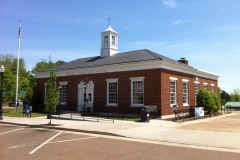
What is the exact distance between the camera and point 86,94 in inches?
1123

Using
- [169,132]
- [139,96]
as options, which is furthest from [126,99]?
[169,132]

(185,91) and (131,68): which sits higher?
(131,68)

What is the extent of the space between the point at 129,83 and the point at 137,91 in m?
1.10

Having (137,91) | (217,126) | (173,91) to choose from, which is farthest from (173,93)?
(217,126)

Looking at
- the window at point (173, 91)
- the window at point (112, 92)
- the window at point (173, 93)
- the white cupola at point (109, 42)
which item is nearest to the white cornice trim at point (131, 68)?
the window at point (112, 92)

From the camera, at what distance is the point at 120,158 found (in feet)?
29.1

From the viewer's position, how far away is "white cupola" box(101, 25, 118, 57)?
31.8m

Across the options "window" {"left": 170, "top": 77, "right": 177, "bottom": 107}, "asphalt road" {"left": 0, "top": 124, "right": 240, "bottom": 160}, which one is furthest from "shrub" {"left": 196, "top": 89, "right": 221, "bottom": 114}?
"asphalt road" {"left": 0, "top": 124, "right": 240, "bottom": 160}

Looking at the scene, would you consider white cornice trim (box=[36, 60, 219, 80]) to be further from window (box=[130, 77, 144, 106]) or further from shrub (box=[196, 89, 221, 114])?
shrub (box=[196, 89, 221, 114])

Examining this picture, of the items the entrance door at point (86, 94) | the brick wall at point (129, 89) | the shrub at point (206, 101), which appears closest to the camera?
the brick wall at point (129, 89)

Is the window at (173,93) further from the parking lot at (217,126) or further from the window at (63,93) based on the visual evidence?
the window at (63,93)

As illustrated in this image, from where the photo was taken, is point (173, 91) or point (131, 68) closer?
point (131, 68)

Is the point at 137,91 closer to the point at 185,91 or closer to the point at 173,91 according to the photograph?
the point at 173,91

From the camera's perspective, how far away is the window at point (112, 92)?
26016 mm
